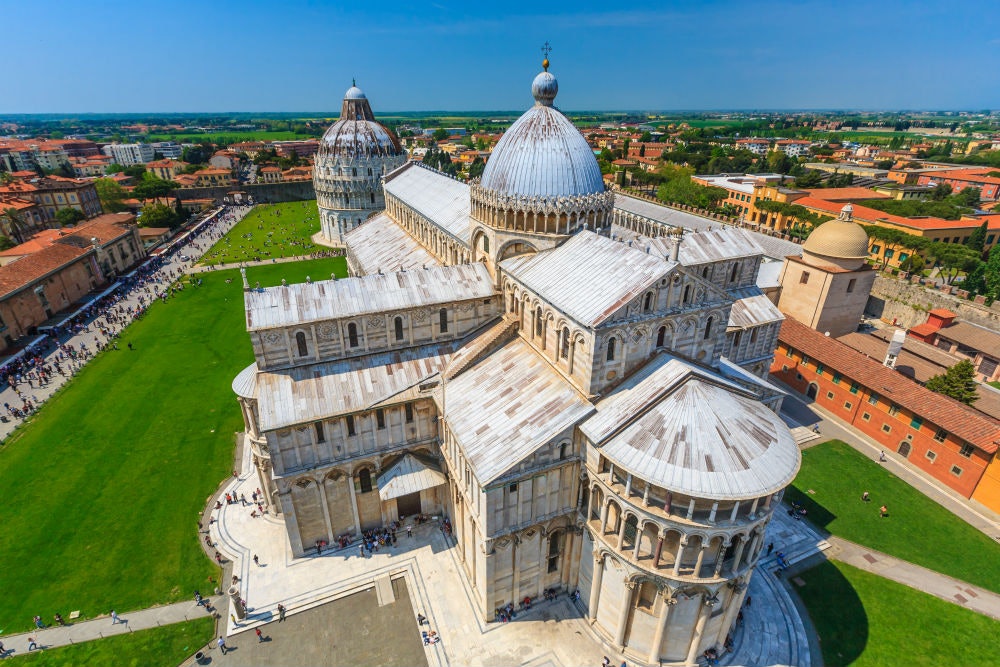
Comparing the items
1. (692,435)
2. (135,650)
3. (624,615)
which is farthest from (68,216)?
(692,435)

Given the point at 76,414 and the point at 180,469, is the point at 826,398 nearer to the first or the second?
the point at 180,469

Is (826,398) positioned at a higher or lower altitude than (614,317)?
lower

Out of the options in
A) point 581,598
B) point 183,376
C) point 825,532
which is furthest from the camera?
point 183,376

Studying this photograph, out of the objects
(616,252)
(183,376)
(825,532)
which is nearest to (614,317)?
(616,252)

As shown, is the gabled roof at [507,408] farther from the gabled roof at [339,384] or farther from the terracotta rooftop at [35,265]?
the terracotta rooftop at [35,265]

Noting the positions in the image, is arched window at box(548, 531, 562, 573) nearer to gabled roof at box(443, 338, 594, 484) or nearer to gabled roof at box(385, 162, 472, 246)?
gabled roof at box(443, 338, 594, 484)

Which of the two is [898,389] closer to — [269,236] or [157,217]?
[269,236]
